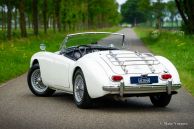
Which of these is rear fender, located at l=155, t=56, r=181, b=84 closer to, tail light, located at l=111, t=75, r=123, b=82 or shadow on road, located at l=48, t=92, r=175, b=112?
shadow on road, located at l=48, t=92, r=175, b=112

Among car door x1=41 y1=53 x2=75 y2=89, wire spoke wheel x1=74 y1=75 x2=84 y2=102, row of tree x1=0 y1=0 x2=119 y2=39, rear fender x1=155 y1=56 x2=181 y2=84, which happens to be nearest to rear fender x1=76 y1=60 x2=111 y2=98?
wire spoke wheel x1=74 y1=75 x2=84 y2=102

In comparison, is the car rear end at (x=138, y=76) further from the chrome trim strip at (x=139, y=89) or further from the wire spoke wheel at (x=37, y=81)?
the wire spoke wheel at (x=37, y=81)

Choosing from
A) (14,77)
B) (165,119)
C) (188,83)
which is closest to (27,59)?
(14,77)

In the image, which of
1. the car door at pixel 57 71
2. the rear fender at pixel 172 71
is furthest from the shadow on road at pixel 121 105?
the rear fender at pixel 172 71

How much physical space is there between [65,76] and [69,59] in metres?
0.32

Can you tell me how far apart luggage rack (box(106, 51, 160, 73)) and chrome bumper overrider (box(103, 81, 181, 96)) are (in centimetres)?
30

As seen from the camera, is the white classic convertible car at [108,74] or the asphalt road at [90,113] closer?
the asphalt road at [90,113]

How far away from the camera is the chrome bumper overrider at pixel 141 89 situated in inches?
360

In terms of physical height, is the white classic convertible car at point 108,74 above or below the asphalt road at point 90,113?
above

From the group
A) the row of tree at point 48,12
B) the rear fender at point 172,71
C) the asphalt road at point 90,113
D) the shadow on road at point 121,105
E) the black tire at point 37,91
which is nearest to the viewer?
the asphalt road at point 90,113

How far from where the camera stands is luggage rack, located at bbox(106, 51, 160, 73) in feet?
31.2

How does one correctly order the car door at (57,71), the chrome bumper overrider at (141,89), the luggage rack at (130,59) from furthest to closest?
the car door at (57,71), the luggage rack at (130,59), the chrome bumper overrider at (141,89)

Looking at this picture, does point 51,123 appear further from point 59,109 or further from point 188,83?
point 188,83

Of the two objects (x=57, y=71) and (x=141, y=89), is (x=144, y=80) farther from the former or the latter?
(x=57, y=71)
